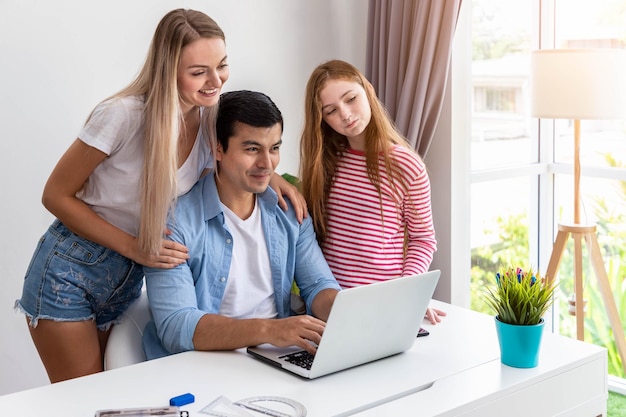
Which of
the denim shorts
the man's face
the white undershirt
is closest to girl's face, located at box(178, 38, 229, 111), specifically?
the man's face

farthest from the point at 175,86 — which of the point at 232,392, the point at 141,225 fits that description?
the point at 232,392

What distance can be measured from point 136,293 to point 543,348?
1.08 m

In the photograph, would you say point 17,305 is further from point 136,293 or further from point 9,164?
point 9,164

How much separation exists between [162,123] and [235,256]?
379 millimetres

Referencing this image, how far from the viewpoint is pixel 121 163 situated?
77.6 inches

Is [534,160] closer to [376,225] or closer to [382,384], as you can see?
[376,225]

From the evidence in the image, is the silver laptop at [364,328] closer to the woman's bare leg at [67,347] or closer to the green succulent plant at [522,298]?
the green succulent plant at [522,298]

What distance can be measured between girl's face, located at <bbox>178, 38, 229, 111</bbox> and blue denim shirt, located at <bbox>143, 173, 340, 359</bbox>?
8.3 inches

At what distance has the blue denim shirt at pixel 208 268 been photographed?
1800 millimetres

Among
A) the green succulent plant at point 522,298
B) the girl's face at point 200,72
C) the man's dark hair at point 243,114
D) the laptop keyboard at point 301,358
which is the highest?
the girl's face at point 200,72

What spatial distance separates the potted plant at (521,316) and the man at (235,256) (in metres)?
0.48

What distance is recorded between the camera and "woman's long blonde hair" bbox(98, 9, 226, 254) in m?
1.86

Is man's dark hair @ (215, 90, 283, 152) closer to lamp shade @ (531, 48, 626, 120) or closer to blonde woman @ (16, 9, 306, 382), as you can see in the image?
blonde woman @ (16, 9, 306, 382)

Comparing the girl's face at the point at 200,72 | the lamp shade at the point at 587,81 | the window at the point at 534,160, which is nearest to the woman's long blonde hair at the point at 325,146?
the girl's face at the point at 200,72
